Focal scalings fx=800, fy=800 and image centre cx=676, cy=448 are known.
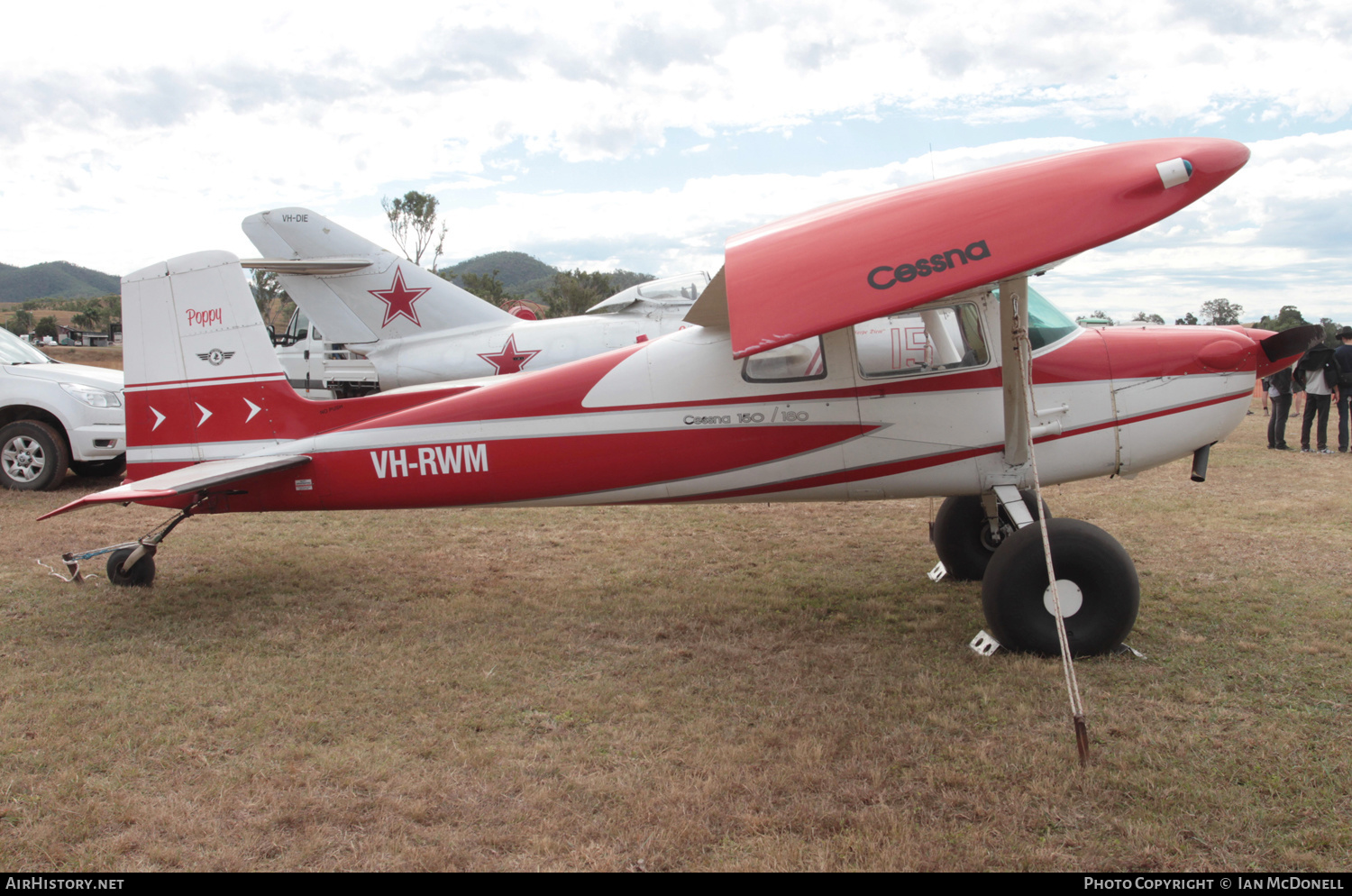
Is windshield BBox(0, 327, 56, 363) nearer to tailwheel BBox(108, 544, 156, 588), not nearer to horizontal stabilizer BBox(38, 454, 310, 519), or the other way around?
tailwheel BBox(108, 544, 156, 588)

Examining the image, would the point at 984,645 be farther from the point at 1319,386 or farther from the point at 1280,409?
the point at 1319,386

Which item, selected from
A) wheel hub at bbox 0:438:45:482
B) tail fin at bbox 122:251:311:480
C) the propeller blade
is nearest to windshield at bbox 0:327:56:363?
wheel hub at bbox 0:438:45:482

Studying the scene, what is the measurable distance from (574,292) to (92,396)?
157 ft

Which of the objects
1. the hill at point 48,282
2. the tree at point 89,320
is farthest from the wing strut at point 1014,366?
the hill at point 48,282

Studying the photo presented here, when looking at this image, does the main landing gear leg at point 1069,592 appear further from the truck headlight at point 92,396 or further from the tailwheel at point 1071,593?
the truck headlight at point 92,396

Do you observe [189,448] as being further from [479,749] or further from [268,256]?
Result: [268,256]

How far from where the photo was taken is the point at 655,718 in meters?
3.88

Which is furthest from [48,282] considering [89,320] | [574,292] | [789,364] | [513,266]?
[789,364]

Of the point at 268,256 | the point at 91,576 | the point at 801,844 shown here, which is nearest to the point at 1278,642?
the point at 801,844

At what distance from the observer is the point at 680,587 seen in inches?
239

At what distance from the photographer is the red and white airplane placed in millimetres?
3742

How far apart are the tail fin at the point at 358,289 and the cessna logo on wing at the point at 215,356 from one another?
5004 millimetres

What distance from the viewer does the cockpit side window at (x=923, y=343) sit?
4848mm
